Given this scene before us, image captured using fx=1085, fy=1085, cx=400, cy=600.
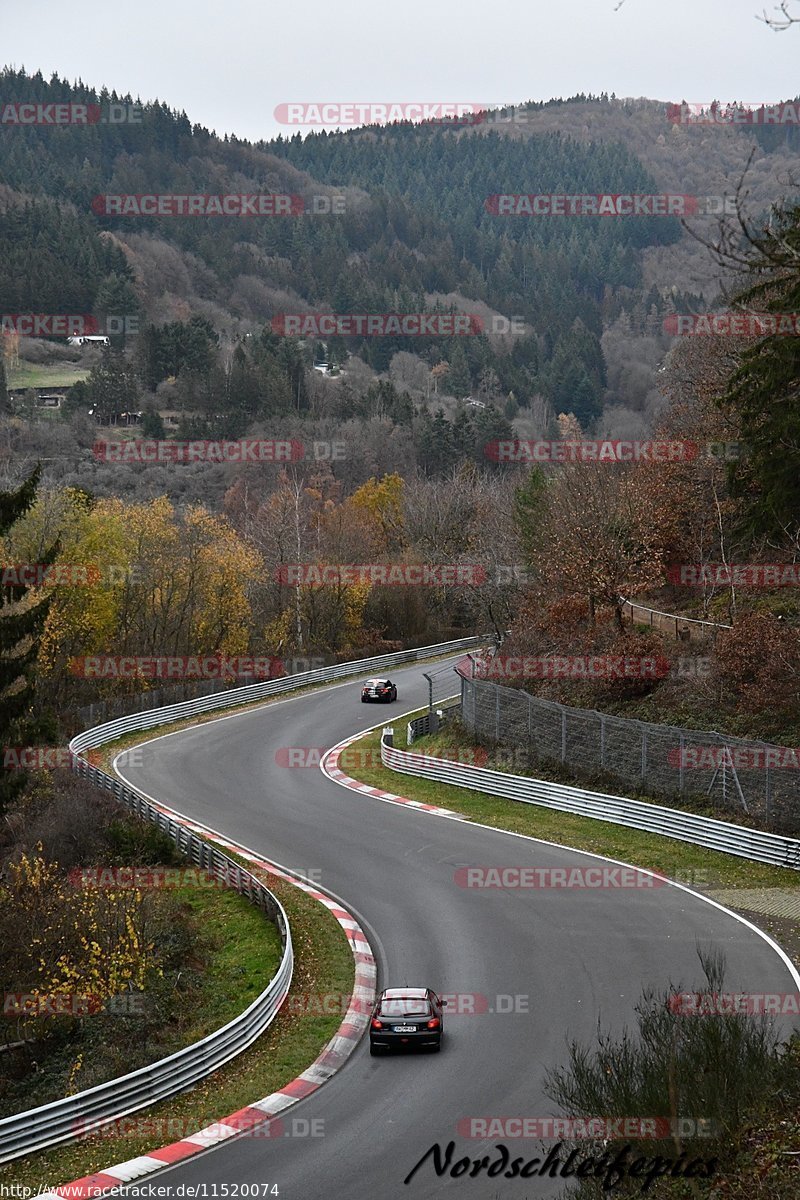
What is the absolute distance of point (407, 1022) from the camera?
1708 cm

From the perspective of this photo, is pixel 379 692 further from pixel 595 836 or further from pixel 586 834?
pixel 595 836

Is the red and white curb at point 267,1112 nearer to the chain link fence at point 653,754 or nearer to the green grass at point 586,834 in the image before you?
the green grass at point 586,834

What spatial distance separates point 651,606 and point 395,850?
20.3 metres

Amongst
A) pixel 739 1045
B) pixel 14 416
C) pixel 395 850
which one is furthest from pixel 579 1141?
pixel 14 416

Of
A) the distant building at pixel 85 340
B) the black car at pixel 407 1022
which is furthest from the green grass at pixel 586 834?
the distant building at pixel 85 340

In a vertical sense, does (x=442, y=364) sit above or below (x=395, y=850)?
above

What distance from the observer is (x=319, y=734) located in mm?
45969

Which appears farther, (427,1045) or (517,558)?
(517,558)

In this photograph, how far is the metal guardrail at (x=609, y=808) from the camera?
88.8ft

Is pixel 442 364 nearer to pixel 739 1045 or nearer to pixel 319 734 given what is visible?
pixel 319 734

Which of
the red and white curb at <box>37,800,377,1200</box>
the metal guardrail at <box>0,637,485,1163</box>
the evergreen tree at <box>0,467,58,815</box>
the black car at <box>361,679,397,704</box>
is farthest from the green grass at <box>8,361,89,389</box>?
the red and white curb at <box>37,800,377,1200</box>

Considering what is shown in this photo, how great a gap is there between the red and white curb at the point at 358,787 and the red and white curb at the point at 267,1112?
1032cm

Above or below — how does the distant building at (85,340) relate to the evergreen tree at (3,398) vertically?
above

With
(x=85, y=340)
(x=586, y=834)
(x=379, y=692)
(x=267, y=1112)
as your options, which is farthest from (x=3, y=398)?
(x=267, y=1112)
